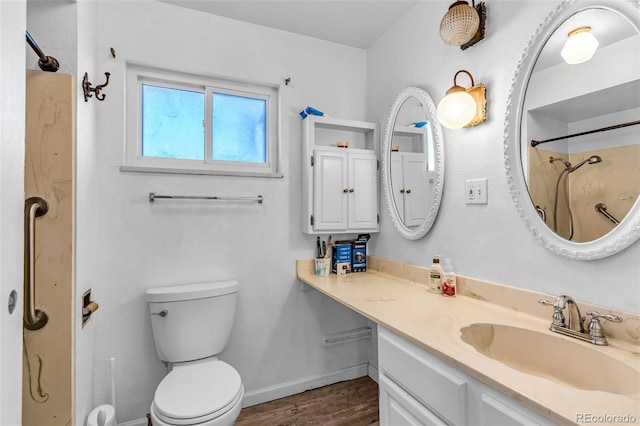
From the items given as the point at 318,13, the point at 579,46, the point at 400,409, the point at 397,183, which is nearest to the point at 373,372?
the point at 400,409

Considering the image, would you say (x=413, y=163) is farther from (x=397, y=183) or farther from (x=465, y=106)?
(x=465, y=106)

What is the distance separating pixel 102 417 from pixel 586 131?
2374 mm

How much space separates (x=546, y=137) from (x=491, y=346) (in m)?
0.83

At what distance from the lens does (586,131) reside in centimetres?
108

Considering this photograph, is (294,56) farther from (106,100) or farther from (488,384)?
(488,384)

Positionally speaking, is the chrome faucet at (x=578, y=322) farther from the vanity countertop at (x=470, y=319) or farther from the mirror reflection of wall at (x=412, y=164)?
the mirror reflection of wall at (x=412, y=164)

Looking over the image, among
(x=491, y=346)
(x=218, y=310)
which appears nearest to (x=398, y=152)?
(x=491, y=346)

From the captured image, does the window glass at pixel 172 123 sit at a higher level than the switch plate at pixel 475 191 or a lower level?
higher

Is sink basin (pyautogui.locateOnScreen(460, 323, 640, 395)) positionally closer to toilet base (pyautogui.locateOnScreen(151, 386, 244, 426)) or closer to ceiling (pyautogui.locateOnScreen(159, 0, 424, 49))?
toilet base (pyautogui.locateOnScreen(151, 386, 244, 426))

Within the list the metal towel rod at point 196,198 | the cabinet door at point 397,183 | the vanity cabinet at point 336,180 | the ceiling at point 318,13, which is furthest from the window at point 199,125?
the cabinet door at point 397,183

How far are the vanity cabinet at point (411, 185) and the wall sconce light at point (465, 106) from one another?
35 cm

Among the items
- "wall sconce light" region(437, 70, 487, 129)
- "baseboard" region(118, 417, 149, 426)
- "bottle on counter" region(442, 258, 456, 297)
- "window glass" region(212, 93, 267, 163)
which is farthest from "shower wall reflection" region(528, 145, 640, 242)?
"baseboard" region(118, 417, 149, 426)

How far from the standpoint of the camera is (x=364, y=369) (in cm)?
228

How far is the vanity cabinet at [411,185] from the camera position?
5.81ft
